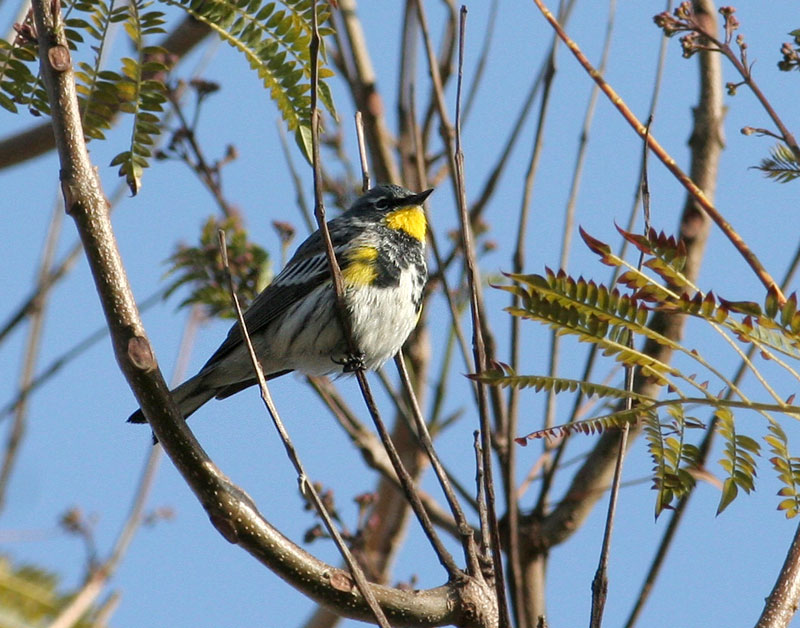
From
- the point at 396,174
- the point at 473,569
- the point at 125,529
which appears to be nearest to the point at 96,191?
the point at 473,569

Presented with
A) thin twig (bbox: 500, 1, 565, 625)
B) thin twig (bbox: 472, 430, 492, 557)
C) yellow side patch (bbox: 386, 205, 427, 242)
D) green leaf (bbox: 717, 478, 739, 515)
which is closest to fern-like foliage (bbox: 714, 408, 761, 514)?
green leaf (bbox: 717, 478, 739, 515)

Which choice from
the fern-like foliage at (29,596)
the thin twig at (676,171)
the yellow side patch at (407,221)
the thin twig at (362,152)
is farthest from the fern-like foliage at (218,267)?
the fern-like foliage at (29,596)

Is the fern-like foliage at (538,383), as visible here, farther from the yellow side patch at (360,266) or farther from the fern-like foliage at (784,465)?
the yellow side patch at (360,266)

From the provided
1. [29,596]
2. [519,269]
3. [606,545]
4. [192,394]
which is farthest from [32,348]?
[29,596]

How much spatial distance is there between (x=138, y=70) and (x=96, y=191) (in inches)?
26.4

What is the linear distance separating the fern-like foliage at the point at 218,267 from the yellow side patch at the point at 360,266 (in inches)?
17.0

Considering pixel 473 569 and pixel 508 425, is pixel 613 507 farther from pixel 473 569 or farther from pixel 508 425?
pixel 508 425

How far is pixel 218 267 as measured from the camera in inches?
202

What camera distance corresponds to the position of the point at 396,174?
6004mm

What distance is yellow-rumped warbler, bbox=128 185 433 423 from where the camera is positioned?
5.16 m

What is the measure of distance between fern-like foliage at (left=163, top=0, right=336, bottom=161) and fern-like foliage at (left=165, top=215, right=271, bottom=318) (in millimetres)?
2179

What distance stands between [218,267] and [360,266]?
749mm

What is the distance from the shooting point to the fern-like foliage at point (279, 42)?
2920mm

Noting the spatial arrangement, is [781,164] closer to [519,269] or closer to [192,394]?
[519,269]
